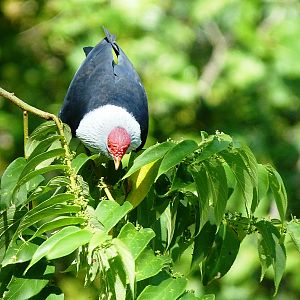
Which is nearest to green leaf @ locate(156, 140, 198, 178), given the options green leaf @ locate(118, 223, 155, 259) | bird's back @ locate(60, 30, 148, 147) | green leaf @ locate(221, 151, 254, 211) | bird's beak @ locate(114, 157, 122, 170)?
green leaf @ locate(221, 151, 254, 211)

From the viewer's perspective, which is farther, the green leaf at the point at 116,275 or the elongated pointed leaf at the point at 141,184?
the elongated pointed leaf at the point at 141,184

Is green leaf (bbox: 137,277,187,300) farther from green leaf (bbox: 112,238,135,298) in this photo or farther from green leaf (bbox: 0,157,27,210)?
green leaf (bbox: 0,157,27,210)

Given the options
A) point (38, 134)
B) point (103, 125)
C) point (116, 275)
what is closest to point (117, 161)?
point (103, 125)

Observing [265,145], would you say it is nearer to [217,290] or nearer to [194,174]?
[217,290]

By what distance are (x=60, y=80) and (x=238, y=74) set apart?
1448 millimetres

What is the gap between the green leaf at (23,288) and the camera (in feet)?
6.23

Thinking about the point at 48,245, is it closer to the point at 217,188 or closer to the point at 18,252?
the point at 18,252

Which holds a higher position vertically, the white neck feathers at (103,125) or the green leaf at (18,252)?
the white neck feathers at (103,125)

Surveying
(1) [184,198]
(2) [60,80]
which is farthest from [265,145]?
(1) [184,198]

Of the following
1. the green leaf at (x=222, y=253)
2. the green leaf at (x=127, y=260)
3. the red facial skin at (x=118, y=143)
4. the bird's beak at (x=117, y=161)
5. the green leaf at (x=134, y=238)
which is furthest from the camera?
the red facial skin at (x=118, y=143)

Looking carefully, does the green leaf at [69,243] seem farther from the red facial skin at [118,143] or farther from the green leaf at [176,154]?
the red facial skin at [118,143]

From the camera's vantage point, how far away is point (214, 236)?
7.31 ft

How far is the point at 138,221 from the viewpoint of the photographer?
7.06 ft

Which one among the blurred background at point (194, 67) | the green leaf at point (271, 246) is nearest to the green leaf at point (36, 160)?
the green leaf at point (271, 246)
